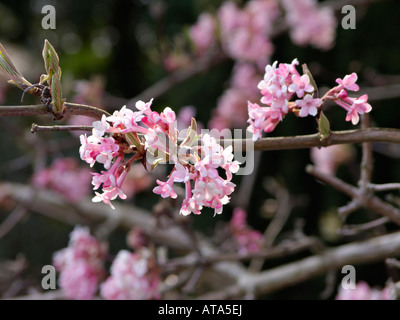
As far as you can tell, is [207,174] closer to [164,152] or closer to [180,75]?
[164,152]

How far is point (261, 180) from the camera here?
7.66 feet

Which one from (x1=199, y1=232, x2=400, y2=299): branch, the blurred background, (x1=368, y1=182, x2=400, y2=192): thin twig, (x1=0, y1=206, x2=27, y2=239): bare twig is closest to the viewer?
(x1=368, y1=182, x2=400, y2=192): thin twig

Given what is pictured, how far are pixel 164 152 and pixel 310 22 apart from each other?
1423 millimetres

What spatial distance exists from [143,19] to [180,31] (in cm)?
62

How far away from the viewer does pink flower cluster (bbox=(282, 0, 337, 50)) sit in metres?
1.81

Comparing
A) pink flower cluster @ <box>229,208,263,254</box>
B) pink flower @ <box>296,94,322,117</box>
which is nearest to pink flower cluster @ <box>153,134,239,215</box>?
pink flower @ <box>296,94,322,117</box>

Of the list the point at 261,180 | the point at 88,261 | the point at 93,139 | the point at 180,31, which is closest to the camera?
the point at 93,139

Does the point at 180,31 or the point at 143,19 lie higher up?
the point at 143,19

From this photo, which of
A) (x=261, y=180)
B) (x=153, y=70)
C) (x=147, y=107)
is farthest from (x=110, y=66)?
(x=147, y=107)

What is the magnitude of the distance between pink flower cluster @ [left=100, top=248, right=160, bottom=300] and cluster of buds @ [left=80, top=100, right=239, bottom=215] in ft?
1.96

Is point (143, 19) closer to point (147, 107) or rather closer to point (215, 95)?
point (215, 95)

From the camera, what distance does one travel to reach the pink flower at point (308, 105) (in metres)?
0.62

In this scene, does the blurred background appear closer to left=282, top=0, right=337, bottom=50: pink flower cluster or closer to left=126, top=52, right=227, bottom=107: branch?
left=126, top=52, right=227, bottom=107: branch

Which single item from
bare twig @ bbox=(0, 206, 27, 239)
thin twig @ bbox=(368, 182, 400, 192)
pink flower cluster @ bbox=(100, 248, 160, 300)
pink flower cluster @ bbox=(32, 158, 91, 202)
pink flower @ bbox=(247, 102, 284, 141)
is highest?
pink flower cluster @ bbox=(32, 158, 91, 202)
